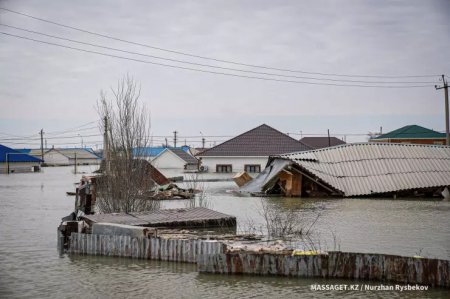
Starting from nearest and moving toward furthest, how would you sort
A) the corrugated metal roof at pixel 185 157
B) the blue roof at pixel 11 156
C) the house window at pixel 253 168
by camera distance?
the house window at pixel 253 168, the corrugated metal roof at pixel 185 157, the blue roof at pixel 11 156

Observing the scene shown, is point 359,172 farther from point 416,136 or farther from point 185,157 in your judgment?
point 185,157

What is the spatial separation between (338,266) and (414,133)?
48.9m

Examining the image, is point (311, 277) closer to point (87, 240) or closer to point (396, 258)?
point (396, 258)

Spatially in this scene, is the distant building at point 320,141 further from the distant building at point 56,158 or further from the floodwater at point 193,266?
the distant building at point 56,158

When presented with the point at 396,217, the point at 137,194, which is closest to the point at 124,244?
the point at 137,194

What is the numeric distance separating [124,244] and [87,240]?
102cm

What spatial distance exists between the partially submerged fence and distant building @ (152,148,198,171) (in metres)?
50.9

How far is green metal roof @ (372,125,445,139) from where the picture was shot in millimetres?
54875

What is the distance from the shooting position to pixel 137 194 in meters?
17.3

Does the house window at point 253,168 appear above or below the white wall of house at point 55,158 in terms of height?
below

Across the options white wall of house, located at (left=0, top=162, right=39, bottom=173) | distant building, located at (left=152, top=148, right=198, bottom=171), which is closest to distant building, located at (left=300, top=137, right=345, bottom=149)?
distant building, located at (left=152, top=148, right=198, bottom=171)

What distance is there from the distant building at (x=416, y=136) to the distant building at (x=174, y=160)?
804 inches

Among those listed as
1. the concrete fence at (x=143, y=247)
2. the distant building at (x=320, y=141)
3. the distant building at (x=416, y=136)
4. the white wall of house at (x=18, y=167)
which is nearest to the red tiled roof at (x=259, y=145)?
the distant building at (x=416, y=136)

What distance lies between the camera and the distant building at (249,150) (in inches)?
1780
